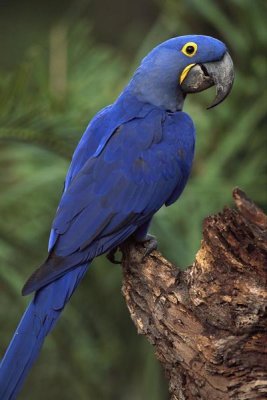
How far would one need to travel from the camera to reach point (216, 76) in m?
2.85

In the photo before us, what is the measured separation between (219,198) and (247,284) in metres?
1.99

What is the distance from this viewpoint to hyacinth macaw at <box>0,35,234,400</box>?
244cm

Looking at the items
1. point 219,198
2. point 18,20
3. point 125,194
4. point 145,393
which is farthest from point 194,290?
point 18,20

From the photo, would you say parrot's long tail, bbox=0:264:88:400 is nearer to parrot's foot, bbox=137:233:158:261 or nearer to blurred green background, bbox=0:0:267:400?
parrot's foot, bbox=137:233:158:261

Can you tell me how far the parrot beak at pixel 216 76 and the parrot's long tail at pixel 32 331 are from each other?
0.77m

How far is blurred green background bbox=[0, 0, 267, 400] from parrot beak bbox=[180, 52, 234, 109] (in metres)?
0.86

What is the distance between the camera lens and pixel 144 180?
2701 mm

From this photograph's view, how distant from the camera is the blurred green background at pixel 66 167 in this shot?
156 inches

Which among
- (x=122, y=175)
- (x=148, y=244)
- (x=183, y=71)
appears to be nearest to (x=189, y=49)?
(x=183, y=71)

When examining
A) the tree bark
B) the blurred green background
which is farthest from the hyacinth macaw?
the blurred green background

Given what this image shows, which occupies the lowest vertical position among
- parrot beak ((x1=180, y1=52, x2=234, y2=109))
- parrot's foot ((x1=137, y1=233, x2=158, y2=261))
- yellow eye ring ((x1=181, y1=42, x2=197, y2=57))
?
parrot's foot ((x1=137, y1=233, x2=158, y2=261))

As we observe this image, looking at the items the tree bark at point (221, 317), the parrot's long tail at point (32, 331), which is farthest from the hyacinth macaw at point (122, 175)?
the tree bark at point (221, 317)

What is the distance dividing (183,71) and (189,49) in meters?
0.08

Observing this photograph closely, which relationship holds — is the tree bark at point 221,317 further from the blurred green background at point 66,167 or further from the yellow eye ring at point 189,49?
the blurred green background at point 66,167
